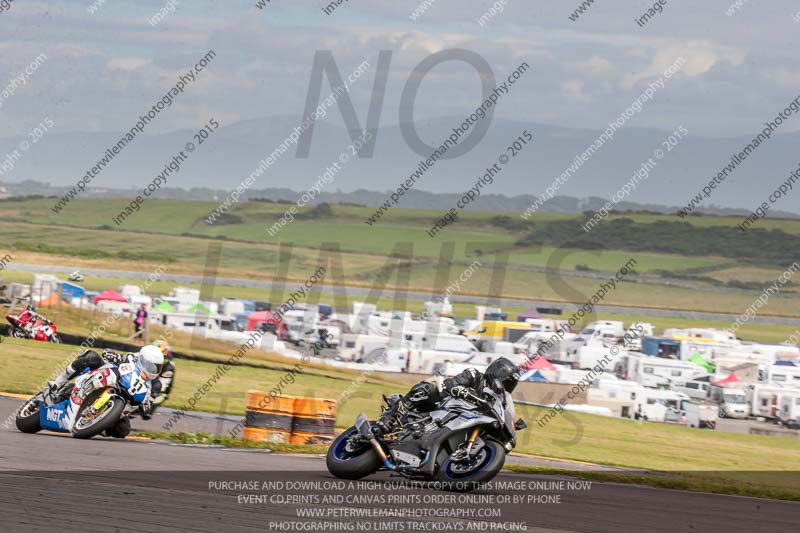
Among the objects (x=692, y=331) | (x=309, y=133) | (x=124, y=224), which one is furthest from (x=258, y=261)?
(x=309, y=133)

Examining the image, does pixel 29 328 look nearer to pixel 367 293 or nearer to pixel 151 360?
pixel 151 360

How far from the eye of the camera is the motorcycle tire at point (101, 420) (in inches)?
590

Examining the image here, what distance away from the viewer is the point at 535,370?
127 ft

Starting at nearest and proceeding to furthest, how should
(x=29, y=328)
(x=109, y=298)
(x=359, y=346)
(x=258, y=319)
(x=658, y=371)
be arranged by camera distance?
(x=29, y=328), (x=658, y=371), (x=359, y=346), (x=109, y=298), (x=258, y=319)

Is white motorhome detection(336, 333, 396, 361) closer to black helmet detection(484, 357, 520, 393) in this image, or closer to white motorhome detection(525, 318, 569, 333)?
white motorhome detection(525, 318, 569, 333)

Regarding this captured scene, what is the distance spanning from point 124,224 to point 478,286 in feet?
210

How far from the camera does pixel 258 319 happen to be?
173 ft

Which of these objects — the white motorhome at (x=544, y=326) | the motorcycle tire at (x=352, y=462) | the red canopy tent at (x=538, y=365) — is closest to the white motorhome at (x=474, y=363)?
the red canopy tent at (x=538, y=365)

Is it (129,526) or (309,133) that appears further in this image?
(309,133)

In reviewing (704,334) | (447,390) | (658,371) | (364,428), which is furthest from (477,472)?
(704,334)

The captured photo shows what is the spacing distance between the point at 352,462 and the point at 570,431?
1827 cm

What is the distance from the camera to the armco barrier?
710 inches

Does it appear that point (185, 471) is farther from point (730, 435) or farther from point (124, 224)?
point (124, 224)

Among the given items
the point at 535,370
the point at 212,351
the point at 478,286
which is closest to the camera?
the point at 535,370
